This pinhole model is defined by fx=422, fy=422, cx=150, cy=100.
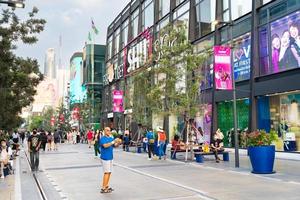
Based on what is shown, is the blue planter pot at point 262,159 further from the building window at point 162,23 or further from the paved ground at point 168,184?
the building window at point 162,23

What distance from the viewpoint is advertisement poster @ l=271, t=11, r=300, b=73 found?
20.7 m

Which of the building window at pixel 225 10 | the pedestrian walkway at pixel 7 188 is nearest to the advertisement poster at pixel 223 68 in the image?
the pedestrian walkway at pixel 7 188

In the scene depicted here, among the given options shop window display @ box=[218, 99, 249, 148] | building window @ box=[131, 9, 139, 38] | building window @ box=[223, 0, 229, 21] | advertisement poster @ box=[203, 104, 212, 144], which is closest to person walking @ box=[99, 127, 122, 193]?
shop window display @ box=[218, 99, 249, 148]

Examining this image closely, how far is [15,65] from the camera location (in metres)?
17.4

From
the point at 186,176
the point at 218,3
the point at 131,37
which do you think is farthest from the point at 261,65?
the point at 131,37

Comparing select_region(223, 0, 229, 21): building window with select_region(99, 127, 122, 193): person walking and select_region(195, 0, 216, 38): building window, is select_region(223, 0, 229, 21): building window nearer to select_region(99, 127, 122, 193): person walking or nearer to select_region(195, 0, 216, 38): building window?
select_region(195, 0, 216, 38): building window

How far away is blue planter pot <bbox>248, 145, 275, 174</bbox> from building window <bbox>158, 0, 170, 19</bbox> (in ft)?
85.9

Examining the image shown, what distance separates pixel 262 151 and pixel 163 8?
91.9ft

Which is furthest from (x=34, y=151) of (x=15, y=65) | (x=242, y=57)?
(x=242, y=57)

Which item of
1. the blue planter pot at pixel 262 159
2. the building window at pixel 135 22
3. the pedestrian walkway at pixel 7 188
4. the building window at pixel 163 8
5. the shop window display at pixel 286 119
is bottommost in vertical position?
the pedestrian walkway at pixel 7 188

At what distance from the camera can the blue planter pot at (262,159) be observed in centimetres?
1410

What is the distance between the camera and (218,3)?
28141 millimetres

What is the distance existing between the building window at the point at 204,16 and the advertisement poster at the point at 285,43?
7290mm

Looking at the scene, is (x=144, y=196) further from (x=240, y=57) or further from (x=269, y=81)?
(x=240, y=57)
